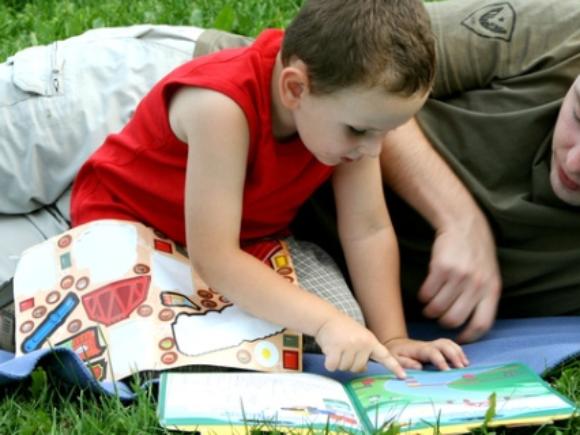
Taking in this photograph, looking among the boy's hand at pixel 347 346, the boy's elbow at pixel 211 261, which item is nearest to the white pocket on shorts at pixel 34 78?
the boy's elbow at pixel 211 261

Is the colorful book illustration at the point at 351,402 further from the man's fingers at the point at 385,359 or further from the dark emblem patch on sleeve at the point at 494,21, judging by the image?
the dark emblem patch on sleeve at the point at 494,21

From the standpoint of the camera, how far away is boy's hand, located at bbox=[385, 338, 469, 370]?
2.66 meters

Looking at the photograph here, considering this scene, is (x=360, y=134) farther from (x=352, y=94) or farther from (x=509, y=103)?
(x=509, y=103)

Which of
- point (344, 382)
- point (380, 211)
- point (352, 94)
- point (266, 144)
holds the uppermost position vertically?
point (352, 94)

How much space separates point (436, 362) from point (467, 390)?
22 centimetres

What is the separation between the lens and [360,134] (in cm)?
245

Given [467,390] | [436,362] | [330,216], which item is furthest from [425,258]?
[467,390]

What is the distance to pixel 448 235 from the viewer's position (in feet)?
9.57

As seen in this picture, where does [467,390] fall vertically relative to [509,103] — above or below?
below

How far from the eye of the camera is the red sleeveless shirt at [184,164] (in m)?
2.61

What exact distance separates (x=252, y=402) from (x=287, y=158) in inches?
25.9

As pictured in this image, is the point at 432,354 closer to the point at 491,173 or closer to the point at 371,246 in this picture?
the point at 371,246

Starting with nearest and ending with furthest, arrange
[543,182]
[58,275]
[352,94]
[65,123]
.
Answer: [352,94] < [58,275] < [543,182] < [65,123]

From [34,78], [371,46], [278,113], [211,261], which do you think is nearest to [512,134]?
[278,113]
